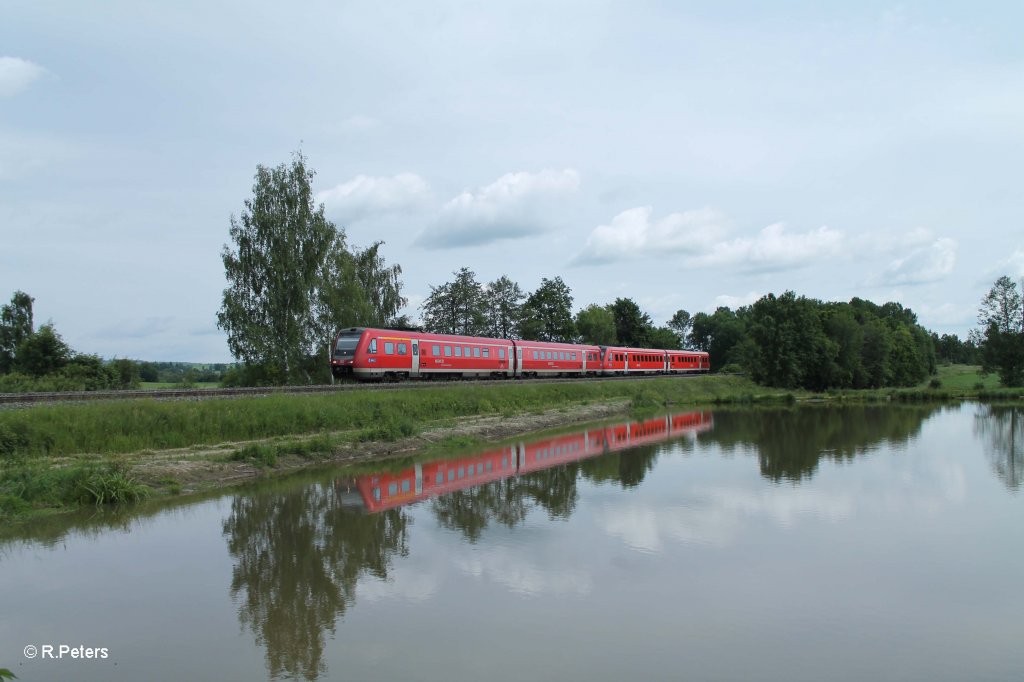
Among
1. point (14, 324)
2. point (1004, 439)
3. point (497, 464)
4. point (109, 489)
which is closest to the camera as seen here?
point (109, 489)

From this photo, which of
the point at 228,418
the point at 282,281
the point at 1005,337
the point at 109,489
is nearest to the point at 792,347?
the point at 1005,337

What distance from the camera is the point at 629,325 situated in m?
94.4

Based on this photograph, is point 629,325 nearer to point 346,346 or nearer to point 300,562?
point 346,346

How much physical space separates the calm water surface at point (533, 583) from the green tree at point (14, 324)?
33833mm

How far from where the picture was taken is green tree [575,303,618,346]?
3324 inches

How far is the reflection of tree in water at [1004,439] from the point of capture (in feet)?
65.2

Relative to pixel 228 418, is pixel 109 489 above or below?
below

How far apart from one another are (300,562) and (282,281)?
29751mm

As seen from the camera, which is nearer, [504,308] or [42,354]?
[42,354]

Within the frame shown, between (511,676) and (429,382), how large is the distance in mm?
25821

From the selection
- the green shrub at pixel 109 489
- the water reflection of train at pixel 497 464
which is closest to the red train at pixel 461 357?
the water reflection of train at pixel 497 464

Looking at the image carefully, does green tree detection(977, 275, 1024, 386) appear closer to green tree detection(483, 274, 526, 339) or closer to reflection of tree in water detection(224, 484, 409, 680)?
green tree detection(483, 274, 526, 339)

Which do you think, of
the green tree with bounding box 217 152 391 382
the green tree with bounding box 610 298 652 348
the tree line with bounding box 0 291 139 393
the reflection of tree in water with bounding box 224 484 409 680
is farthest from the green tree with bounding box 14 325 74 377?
the green tree with bounding box 610 298 652 348

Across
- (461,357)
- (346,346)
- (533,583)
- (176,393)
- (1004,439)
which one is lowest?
(1004,439)
